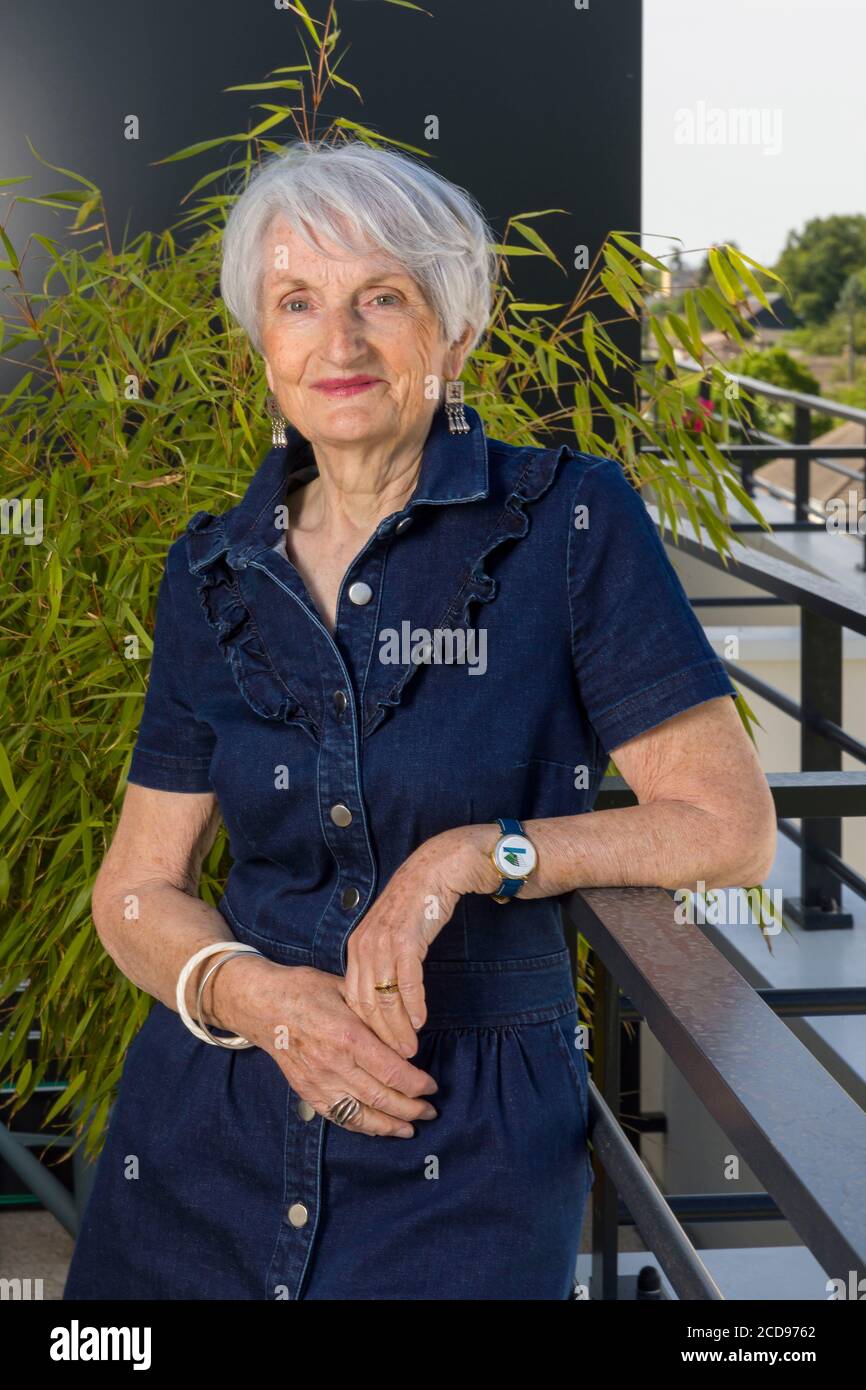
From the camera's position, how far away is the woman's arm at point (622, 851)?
1.38 meters

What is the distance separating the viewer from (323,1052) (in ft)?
4.73

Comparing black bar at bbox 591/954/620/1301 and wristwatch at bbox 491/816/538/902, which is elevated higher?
wristwatch at bbox 491/816/538/902

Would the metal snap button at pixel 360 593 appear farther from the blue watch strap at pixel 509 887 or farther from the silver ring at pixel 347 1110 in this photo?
the silver ring at pixel 347 1110

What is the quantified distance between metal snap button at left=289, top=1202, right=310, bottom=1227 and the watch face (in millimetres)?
369

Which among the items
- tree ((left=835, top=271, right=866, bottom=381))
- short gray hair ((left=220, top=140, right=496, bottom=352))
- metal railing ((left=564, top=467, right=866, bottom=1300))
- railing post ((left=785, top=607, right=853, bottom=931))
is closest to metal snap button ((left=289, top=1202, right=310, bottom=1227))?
metal railing ((left=564, top=467, right=866, bottom=1300))

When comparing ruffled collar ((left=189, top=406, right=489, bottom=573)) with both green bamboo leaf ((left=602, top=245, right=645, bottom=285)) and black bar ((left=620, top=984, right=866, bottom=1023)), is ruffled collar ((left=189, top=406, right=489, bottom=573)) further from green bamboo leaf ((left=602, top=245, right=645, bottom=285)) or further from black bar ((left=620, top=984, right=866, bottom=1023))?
black bar ((left=620, top=984, right=866, bottom=1023))

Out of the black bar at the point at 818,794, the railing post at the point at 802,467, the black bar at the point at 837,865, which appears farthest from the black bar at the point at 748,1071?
the railing post at the point at 802,467

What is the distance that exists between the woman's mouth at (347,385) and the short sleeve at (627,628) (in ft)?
0.85

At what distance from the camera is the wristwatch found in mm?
1379

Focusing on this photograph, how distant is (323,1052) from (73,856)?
3.92 feet

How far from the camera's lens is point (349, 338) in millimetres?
1584
